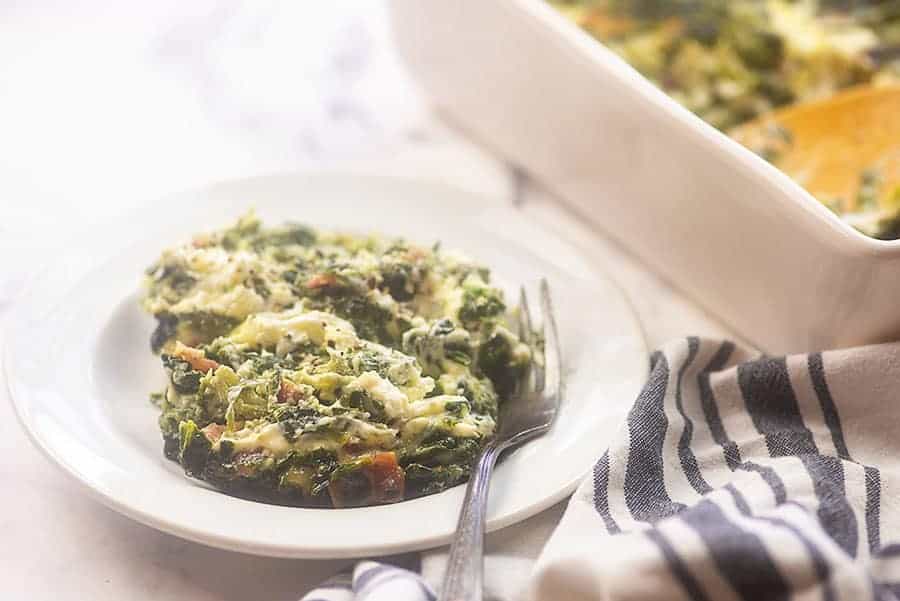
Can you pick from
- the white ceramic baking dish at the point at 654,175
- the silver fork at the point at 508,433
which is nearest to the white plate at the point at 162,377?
the silver fork at the point at 508,433

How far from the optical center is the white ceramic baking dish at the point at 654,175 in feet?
5.35

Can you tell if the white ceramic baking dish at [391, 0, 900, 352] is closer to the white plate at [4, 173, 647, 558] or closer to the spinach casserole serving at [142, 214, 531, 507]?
the white plate at [4, 173, 647, 558]

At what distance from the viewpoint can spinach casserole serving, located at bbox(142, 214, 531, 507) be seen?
1401 mm

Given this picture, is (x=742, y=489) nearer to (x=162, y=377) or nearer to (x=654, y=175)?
(x=654, y=175)

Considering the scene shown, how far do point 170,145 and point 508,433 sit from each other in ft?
3.82

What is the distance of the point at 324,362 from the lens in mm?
1512

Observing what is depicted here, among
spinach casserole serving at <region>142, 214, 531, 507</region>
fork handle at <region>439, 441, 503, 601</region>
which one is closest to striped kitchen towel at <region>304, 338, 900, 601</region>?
fork handle at <region>439, 441, 503, 601</region>

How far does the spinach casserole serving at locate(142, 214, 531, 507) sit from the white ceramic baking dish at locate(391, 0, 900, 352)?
13.8 inches

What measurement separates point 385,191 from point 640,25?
785 mm

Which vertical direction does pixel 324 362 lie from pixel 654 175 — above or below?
above

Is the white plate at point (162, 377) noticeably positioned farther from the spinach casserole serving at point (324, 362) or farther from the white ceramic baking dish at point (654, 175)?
the white ceramic baking dish at point (654, 175)

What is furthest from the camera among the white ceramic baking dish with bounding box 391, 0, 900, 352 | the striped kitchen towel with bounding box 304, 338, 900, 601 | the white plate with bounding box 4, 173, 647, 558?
the white ceramic baking dish with bounding box 391, 0, 900, 352

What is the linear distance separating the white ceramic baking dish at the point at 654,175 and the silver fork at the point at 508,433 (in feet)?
0.89

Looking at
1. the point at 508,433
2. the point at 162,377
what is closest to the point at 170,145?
the point at 162,377
